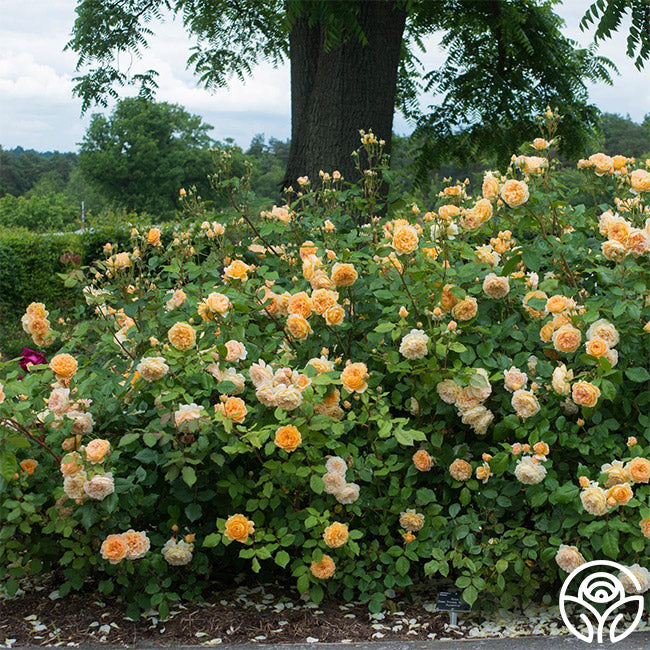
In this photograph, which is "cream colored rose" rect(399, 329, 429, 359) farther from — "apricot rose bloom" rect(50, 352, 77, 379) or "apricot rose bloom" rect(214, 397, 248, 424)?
"apricot rose bloom" rect(50, 352, 77, 379)

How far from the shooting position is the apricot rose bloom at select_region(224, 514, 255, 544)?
263cm

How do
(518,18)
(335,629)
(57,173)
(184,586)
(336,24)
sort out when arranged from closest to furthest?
(335,629) < (184,586) < (336,24) < (518,18) < (57,173)

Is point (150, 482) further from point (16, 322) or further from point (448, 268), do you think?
point (16, 322)

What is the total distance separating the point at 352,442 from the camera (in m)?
2.97

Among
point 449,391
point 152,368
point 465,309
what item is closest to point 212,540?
point 152,368

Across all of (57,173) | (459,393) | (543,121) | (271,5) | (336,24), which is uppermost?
(57,173)

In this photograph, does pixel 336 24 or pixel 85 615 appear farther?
pixel 336 24

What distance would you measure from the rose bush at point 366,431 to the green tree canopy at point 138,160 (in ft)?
171

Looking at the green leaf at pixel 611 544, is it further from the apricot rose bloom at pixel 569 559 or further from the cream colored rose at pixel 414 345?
the cream colored rose at pixel 414 345

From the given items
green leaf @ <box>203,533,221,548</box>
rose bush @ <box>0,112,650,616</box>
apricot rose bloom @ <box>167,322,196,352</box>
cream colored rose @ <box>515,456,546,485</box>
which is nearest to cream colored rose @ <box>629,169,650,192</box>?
rose bush @ <box>0,112,650,616</box>

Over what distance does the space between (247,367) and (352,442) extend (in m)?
0.50

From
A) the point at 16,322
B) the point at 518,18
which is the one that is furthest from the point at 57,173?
the point at 518,18

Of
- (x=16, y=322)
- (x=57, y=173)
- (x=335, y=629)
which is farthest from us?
(x=57, y=173)

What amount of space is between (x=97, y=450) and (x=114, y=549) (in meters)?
0.35
